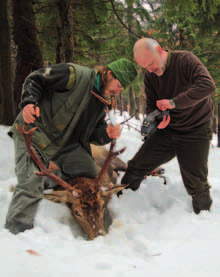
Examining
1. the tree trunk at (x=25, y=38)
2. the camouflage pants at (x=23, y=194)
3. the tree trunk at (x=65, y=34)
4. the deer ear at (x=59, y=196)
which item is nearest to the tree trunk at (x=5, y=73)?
the tree trunk at (x=25, y=38)

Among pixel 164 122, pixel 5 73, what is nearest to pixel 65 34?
pixel 5 73

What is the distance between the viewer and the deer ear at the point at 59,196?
9.29 ft

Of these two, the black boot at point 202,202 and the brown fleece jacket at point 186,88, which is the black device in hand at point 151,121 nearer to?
the brown fleece jacket at point 186,88

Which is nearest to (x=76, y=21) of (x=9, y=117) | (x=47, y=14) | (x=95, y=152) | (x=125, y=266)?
(x=47, y=14)

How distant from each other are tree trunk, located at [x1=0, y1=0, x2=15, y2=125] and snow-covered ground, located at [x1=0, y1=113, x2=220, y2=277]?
12.1 ft

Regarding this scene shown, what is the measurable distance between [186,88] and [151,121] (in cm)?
60

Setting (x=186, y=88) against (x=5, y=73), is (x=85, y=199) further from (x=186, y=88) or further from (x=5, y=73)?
(x=5, y=73)

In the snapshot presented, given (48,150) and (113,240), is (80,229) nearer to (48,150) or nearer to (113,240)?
(113,240)

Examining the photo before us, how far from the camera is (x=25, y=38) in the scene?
564 cm

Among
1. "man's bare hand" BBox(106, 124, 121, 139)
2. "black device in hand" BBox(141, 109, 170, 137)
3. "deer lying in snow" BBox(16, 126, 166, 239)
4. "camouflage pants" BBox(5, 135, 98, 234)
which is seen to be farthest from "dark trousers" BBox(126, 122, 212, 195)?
"camouflage pants" BBox(5, 135, 98, 234)

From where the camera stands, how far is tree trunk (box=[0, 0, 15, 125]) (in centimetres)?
680

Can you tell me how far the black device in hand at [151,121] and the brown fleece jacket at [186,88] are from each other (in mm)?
197

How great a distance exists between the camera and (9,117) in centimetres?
683

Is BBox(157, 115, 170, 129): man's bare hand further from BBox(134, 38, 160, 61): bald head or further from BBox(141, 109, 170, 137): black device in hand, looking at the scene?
BBox(134, 38, 160, 61): bald head
